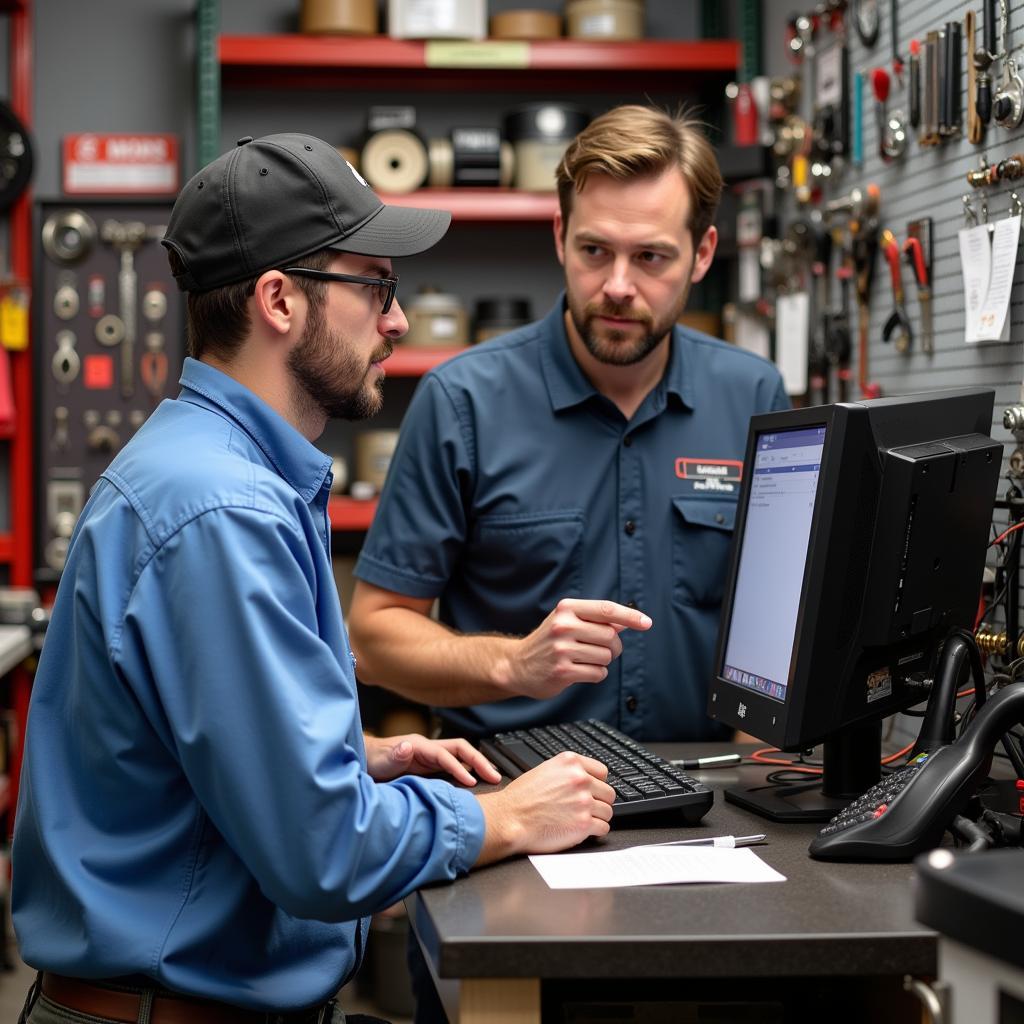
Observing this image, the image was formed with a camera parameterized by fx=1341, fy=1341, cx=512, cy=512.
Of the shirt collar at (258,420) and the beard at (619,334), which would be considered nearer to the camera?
the shirt collar at (258,420)

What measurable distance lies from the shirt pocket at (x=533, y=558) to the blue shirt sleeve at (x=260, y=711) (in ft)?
2.76

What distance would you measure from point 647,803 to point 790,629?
0.82 feet

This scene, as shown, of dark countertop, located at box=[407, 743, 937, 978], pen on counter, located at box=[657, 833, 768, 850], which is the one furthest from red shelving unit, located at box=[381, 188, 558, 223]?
dark countertop, located at box=[407, 743, 937, 978]

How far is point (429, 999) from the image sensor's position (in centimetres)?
187

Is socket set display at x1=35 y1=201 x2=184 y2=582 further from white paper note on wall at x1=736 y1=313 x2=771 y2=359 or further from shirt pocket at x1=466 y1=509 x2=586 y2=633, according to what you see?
shirt pocket at x1=466 y1=509 x2=586 y2=633

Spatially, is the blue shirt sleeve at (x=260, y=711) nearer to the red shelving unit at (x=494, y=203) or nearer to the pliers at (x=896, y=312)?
the pliers at (x=896, y=312)

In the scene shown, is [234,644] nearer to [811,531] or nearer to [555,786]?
[555,786]

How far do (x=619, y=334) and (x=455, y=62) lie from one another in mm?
1929

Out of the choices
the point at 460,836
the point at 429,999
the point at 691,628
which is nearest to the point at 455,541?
the point at 691,628

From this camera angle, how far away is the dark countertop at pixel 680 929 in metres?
1.13

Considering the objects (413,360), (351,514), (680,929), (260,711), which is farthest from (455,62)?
(680,929)

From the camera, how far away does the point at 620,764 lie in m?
1.63

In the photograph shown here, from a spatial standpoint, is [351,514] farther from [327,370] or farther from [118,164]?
[327,370]

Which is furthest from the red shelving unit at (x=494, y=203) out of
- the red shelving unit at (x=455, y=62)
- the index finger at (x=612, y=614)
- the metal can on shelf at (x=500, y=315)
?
the index finger at (x=612, y=614)
